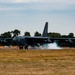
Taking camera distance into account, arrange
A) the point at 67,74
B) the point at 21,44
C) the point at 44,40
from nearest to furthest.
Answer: the point at 67,74 < the point at 21,44 < the point at 44,40

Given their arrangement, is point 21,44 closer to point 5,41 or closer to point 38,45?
point 38,45

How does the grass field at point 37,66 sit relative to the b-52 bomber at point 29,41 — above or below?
above

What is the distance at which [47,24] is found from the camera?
371 ft

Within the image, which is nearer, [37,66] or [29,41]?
[37,66]

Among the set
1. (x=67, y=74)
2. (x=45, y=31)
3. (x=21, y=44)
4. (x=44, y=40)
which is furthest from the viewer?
(x=45, y=31)

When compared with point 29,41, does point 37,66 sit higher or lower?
higher

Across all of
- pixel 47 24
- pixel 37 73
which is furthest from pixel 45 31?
pixel 37 73

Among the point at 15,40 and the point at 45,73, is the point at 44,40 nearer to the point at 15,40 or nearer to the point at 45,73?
the point at 15,40

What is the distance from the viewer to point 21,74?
2100 cm

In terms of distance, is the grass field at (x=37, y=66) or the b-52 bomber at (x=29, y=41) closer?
the grass field at (x=37, y=66)

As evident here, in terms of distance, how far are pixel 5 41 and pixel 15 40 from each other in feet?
68.7

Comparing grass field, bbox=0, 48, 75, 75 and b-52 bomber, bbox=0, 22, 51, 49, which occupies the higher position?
grass field, bbox=0, 48, 75, 75

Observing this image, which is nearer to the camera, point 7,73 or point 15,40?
point 7,73

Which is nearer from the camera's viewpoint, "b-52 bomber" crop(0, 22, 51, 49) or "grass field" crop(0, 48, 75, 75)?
"grass field" crop(0, 48, 75, 75)
